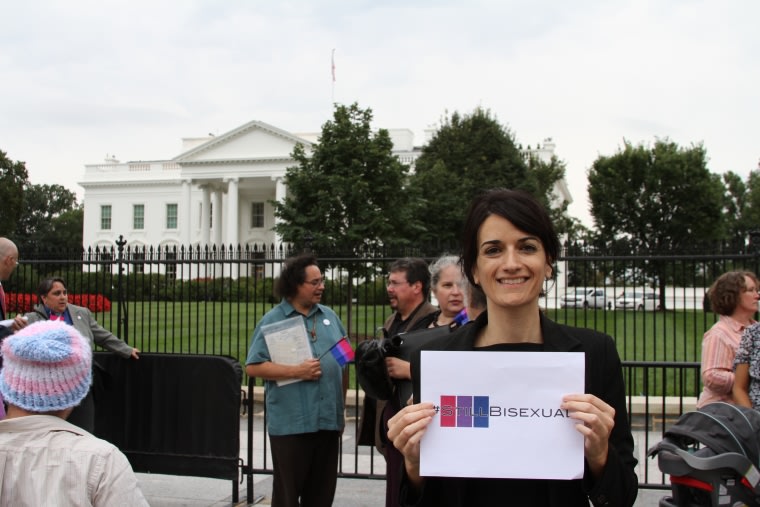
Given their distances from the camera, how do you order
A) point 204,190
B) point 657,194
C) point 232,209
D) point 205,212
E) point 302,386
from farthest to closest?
point 204,190 < point 205,212 < point 232,209 < point 657,194 < point 302,386

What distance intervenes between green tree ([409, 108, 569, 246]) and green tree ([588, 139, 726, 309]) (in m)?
3.55

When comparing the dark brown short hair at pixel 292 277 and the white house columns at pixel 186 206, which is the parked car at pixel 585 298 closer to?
the dark brown short hair at pixel 292 277

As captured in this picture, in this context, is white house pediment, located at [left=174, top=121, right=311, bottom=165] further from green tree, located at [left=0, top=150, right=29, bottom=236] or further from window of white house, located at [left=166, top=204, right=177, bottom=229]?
green tree, located at [left=0, top=150, right=29, bottom=236]

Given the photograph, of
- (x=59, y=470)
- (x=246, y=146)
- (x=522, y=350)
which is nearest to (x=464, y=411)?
(x=522, y=350)

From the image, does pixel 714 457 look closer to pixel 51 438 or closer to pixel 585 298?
pixel 51 438

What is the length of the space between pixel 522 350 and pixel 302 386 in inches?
127

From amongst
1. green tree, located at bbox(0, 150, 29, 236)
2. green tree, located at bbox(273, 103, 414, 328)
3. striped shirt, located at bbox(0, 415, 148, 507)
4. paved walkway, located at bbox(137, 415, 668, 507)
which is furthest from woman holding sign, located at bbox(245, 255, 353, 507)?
green tree, located at bbox(0, 150, 29, 236)

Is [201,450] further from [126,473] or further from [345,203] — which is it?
[345,203]

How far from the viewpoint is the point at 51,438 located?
2381 mm

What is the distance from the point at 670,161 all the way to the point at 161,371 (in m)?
34.9

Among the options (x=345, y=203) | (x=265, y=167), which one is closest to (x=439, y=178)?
(x=345, y=203)

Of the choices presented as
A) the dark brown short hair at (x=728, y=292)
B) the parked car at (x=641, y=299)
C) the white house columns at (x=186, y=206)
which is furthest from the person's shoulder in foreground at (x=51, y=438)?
the white house columns at (x=186, y=206)

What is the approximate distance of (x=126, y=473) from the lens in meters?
2.36

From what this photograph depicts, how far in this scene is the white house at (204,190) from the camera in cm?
6419
